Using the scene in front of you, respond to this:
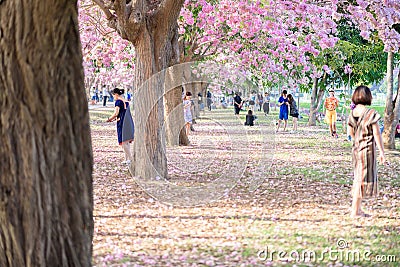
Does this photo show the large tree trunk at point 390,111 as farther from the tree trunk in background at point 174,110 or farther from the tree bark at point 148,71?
the tree bark at point 148,71

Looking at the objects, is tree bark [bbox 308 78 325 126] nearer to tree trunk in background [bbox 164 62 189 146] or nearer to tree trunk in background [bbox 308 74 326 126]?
tree trunk in background [bbox 308 74 326 126]

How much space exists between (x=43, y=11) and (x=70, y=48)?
28 centimetres

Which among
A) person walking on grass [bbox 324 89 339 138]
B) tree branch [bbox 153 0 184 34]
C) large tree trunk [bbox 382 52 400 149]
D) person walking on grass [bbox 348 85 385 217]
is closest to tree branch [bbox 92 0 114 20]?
tree branch [bbox 153 0 184 34]

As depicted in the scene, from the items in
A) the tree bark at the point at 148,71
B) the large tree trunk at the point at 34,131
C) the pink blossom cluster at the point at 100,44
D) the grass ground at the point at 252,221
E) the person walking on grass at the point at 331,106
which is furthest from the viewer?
the person walking on grass at the point at 331,106

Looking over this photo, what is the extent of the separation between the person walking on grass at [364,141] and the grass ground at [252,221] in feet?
1.56

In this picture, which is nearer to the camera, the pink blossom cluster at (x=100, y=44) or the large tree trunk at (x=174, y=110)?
the pink blossom cluster at (x=100, y=44)

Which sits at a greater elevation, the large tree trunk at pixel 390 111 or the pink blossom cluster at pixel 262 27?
the pink blossom cluster at pixel 262 27

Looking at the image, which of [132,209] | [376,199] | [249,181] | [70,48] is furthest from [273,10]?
[70,48]

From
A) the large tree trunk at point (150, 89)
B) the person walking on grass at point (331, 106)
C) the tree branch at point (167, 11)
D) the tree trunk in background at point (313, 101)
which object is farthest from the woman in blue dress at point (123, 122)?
the tree trunk in background at point (313, 101)

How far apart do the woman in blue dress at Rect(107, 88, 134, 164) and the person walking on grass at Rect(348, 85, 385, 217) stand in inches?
263

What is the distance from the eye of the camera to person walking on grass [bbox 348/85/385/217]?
25.2 ft

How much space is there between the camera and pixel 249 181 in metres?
12.3

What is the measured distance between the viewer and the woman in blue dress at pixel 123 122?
13789 millimetres

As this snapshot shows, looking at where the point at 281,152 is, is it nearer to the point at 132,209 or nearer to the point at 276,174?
the point at 276,174
